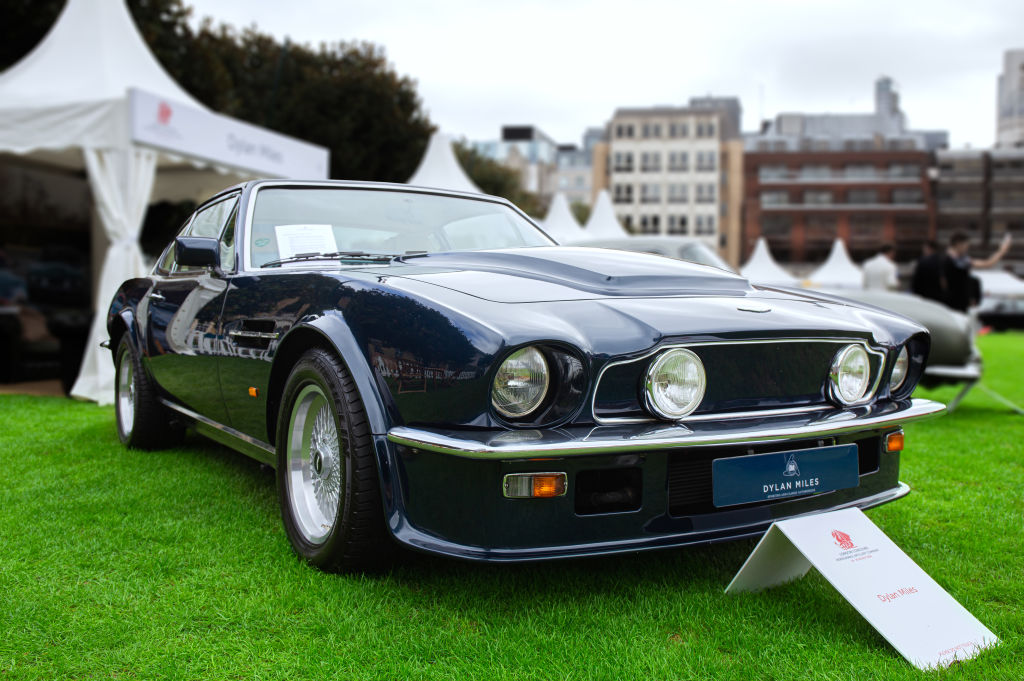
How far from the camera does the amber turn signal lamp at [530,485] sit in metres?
2.13

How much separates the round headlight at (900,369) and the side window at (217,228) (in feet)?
8.47

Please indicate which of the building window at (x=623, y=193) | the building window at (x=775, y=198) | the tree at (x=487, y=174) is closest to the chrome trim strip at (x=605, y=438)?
the tree at (x=487, y=174)

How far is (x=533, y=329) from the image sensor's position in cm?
216

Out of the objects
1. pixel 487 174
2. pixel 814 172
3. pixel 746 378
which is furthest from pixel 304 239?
pixel 814 172

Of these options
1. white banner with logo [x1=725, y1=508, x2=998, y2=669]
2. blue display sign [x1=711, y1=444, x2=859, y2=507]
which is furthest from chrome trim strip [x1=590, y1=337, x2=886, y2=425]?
white banner with logo [x1=725, y1=508, x2=998, y2=669]

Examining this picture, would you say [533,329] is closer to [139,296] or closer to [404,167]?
[139,296]

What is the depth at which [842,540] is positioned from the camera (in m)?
2.44

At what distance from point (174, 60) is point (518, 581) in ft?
69.1

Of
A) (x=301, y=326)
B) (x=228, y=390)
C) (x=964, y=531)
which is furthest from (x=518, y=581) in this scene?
(x=964, y=531)

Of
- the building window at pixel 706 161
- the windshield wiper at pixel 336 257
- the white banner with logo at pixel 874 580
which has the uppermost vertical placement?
the building window at pixel 706 161

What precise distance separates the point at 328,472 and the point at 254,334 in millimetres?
685

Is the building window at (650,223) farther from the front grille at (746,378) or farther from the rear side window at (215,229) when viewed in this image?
the front grille at (746,378)

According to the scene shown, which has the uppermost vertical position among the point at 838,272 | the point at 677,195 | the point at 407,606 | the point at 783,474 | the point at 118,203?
the point at 677,195

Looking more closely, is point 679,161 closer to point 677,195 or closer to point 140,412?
point 677,195
